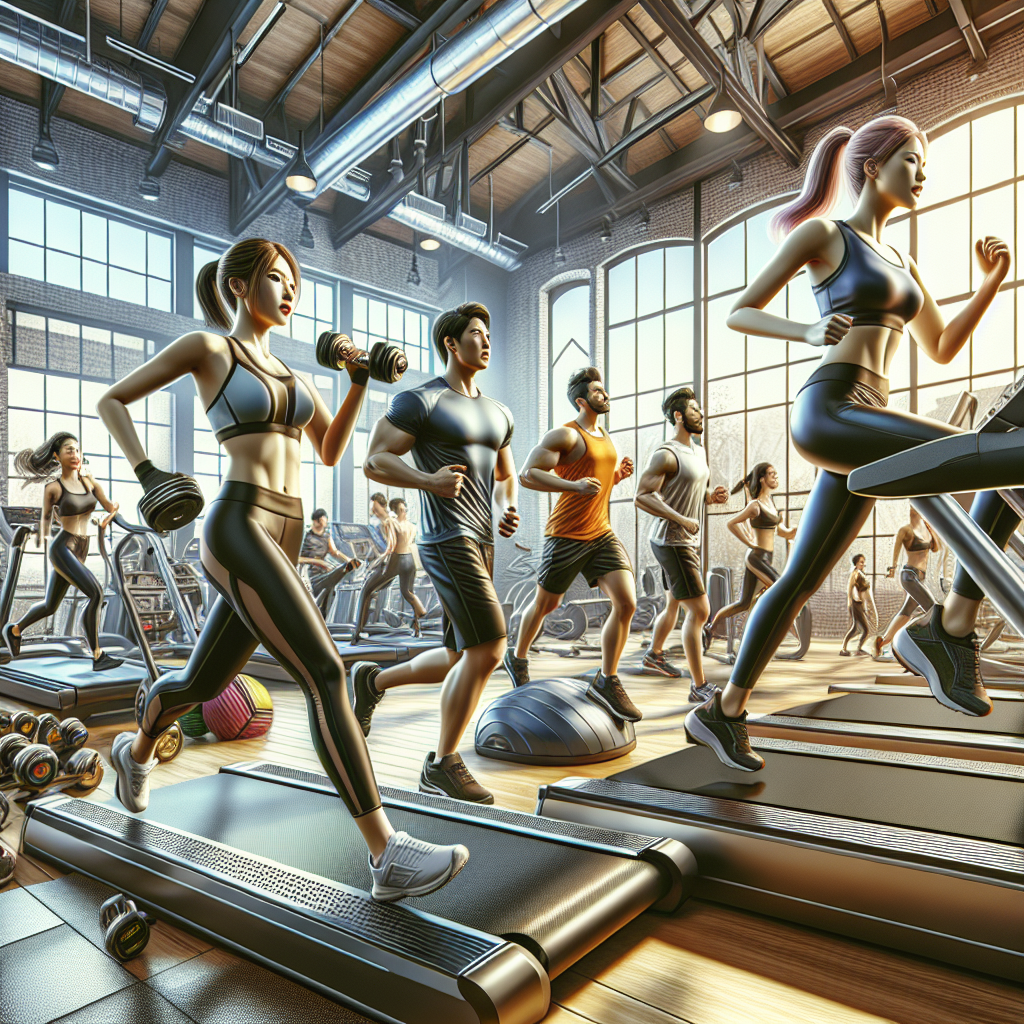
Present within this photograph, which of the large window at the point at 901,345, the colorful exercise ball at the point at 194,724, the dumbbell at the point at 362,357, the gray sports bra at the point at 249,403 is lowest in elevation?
the colorful exercise ball at the point at 194,724

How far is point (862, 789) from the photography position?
2.13 metres

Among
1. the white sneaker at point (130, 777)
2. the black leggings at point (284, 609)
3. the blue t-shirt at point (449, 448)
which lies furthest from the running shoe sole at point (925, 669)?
the white sneaker at point (130, 777)

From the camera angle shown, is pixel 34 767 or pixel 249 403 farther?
pixel 34 767

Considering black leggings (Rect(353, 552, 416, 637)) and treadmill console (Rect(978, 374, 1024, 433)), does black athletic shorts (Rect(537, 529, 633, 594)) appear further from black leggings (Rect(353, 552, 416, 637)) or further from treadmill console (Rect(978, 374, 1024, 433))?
black leggings (Rect(353, 552, 416, 637))

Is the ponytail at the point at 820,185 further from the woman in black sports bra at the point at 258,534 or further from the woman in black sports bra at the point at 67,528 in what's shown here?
the woman in black sports bra at the point at 67,528

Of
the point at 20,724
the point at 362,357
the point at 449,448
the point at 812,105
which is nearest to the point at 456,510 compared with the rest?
the point at 449,448

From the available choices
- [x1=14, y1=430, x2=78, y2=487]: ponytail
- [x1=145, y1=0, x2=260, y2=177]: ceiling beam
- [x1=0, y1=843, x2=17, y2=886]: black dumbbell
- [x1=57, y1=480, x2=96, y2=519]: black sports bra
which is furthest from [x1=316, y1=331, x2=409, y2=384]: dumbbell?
[x1=145, y1=0, x2=260, y2=177]: ceiling beam

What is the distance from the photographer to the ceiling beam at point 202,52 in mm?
7859

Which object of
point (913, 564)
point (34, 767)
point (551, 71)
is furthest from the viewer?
point (551, 71)

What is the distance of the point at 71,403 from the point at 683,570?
352 inches

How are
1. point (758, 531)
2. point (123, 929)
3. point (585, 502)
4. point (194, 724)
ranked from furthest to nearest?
point (758, 531) → point (194, 724) → point (585, 502) → point (123, 929)

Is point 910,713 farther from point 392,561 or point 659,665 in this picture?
point 392,561

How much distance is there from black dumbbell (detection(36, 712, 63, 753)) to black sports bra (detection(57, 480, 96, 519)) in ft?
8.97

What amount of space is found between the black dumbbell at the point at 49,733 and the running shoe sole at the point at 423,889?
85.7 inches
